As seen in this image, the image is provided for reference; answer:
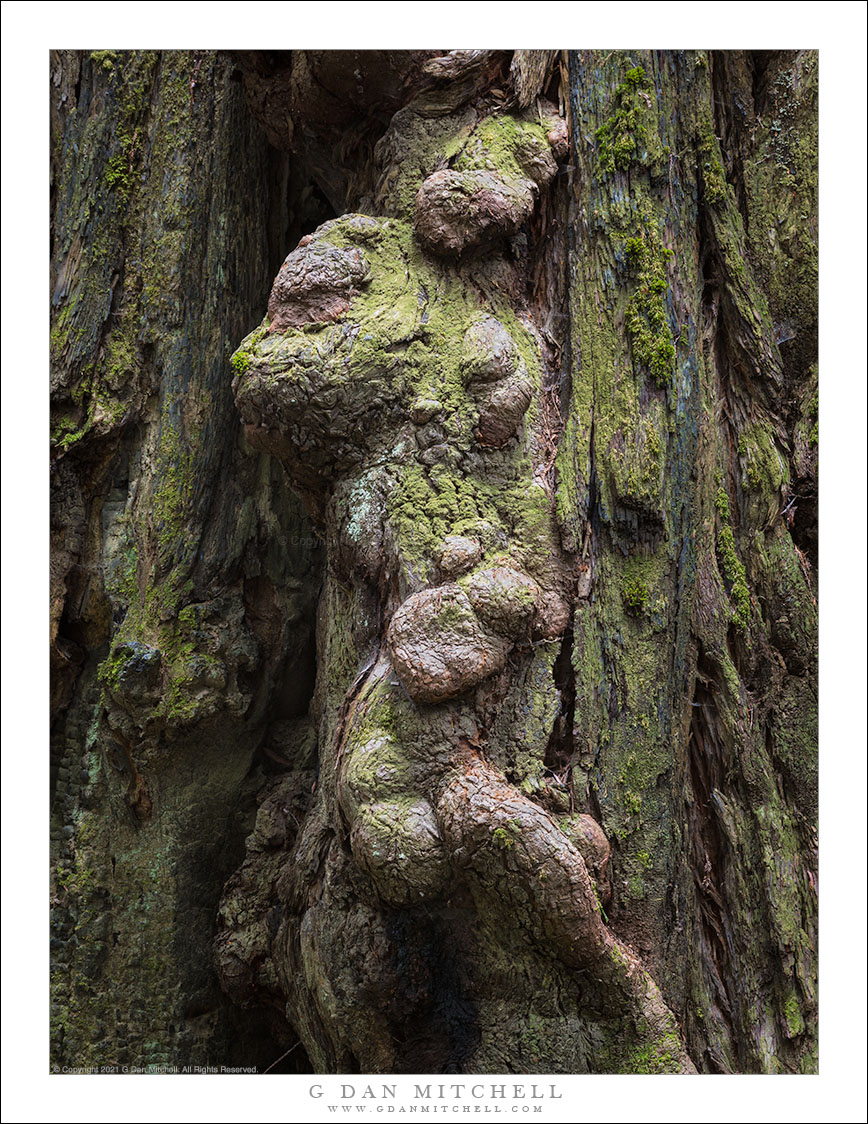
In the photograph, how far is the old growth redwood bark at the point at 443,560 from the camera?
1.93 m

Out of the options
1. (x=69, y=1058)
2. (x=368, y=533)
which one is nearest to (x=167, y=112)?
(x=368, y=533)

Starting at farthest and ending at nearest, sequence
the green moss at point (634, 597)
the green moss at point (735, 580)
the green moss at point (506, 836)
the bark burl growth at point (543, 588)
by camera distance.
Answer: the green moss at point (735, 580), the green moss at point (634, 597), the bark burl growth at point (543, 588), the green moss at point (506, 836)

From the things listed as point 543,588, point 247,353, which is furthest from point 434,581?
point 247,353

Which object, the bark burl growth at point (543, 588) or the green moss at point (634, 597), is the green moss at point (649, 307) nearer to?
the bark burl growth at point (543, 588)

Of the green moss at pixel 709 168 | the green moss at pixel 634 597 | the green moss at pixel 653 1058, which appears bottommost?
the green moss at pixel 653 1058

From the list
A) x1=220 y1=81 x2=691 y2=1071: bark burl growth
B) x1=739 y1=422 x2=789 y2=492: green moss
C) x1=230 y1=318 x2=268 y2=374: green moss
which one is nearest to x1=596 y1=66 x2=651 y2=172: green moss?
x1=220 y1=81 x2=691 y2=1071: bark burl growth

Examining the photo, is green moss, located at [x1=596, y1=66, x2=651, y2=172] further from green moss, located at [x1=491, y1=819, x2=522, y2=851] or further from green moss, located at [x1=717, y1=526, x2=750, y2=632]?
green moss, located at [x1=491, y1=819, x2=522, y2=851]

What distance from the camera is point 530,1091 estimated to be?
76.4 inches

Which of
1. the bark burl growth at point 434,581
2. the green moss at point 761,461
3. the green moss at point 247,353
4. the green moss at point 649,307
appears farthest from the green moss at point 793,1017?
the green moss at point 247,353

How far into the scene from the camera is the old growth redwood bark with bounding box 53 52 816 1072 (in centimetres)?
193

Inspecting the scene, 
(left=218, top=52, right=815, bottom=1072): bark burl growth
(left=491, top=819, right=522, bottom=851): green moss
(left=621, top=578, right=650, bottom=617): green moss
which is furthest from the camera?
(left=621, top=578, right=650, bottom=617): green moss

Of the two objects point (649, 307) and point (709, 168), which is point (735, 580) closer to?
point (649, 307)

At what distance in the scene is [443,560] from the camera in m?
1.94

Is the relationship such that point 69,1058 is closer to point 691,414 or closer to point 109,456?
point 109,456
